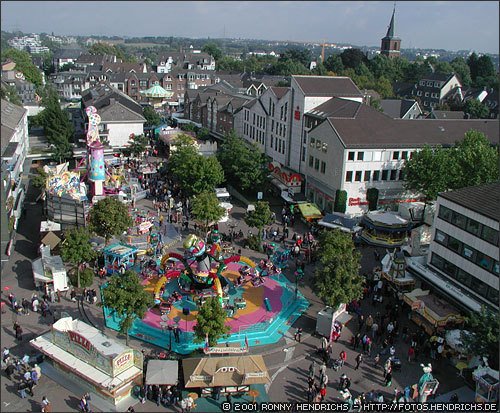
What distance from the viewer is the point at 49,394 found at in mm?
23250

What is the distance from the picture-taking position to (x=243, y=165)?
52188 mm

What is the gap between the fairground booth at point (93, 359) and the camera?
901 inches

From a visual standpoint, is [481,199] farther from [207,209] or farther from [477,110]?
[477,110]

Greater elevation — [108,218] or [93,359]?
[108,218]

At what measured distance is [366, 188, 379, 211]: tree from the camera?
156ft

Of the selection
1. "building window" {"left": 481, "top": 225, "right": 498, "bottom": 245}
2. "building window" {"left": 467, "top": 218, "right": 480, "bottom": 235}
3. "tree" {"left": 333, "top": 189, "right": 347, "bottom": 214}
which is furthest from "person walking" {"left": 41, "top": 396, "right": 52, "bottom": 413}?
"tree" {"left": 333, "top": 189, "right": 347, "bottom": 214}

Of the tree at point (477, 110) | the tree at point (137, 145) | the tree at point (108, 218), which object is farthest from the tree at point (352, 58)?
the tree at point (108, 218)

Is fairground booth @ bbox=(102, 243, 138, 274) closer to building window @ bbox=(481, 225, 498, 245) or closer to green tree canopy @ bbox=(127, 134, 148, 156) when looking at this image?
building window @ bbox=(481, 225, 498, 245)

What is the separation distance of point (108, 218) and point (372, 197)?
24.3m

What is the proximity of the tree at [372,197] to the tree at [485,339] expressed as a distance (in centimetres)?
2422

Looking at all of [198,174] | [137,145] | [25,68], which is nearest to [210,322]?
[198,174]

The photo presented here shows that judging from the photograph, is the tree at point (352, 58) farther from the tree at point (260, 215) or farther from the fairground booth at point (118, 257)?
the fairground booth at point (118, 257)

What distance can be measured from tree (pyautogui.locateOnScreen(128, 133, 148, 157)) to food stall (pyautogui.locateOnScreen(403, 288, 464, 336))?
45.0m

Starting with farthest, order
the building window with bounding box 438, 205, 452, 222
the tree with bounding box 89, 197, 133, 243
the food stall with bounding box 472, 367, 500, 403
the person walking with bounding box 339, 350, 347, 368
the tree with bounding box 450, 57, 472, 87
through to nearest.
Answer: the tree with bounding box 450, 57, 472, 87
the tree with bounding box 89, 197, 133, 243
the building window with bounding box 438, 205, 452, 222
the person walking with bounding box 339, 350, 347, 368
the food stall with bounding box 472, 367, 500, 403
